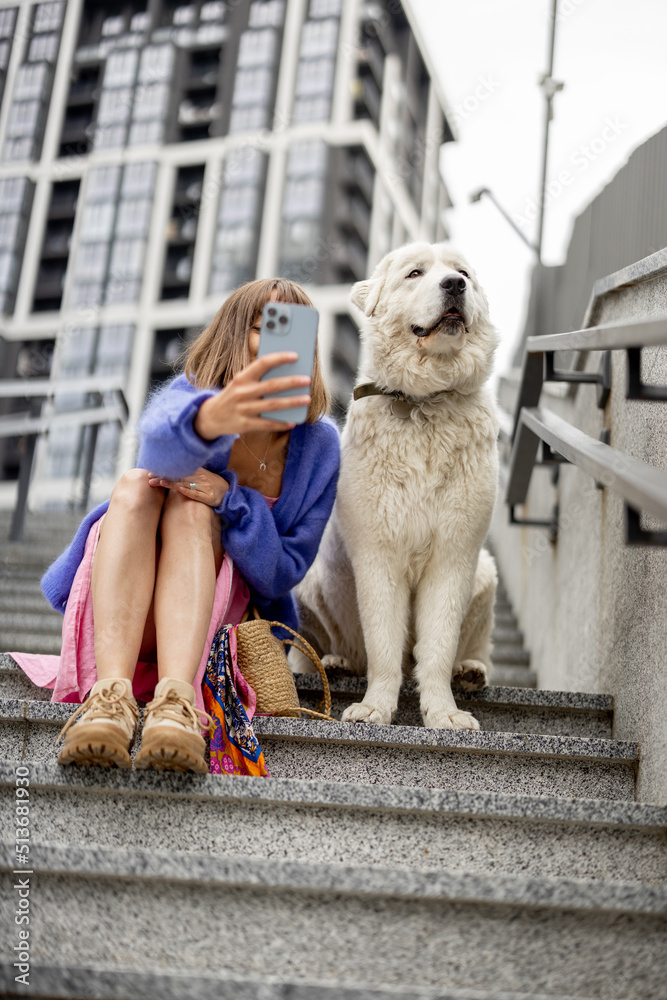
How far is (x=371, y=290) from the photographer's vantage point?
254 centimetres

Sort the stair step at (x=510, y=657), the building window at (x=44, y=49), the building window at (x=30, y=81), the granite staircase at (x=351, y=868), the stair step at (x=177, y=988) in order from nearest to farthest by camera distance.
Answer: the stair step at (x=177, y=988) → the granite staircase at (x=351, y=868) → the stair step at (x=510, y=657) → the building window at (x=44, y=49) → the building window at (x=30, y=81)

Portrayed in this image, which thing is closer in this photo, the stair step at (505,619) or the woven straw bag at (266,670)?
the woven straw bag at (266,670)

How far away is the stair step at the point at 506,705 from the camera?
221 cm

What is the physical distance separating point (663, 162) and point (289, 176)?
35358 mm

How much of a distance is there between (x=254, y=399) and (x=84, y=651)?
69 cm

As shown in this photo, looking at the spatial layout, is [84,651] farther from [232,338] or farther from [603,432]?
[603,432]

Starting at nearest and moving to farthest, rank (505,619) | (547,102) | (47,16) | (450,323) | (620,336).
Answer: (620,336) < (450,323) < (505,619) < (547,102) < (47,16)

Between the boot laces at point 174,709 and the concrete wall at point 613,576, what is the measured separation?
0.86 meters

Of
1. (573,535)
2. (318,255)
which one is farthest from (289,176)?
(573,535)

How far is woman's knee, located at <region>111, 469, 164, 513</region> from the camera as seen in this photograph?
6.21 feet

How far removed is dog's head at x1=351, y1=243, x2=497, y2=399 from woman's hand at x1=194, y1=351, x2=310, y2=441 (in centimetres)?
73

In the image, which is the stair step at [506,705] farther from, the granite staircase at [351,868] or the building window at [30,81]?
the building window at [30,81]

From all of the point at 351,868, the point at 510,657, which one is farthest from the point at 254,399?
the point at 510,657

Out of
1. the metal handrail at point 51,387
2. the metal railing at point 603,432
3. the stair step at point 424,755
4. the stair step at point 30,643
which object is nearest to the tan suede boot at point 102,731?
the stair step at point 424,755
